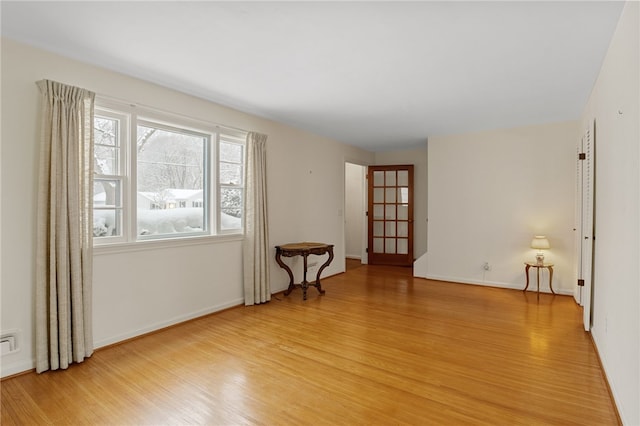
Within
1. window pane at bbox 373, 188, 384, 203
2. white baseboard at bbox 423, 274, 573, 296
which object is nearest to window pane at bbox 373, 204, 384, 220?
window pane at bbox 373, 188, 384, 203

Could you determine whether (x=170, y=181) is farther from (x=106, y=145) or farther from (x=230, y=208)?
(x=230, y=208)

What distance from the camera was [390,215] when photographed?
7152 mm

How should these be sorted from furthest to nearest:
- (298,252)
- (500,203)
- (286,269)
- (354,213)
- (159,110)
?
1. (354,213)
2. (500,203)
3. (286,269)
4. (298,252)
5. (159,110)

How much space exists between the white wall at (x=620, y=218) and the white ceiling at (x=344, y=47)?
33 centimetres

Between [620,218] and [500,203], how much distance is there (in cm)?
342

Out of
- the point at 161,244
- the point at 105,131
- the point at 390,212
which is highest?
the point at 105,131

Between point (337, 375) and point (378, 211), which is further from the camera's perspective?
point (378, 211)

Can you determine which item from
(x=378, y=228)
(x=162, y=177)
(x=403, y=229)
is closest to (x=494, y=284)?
(x=403, y=229)

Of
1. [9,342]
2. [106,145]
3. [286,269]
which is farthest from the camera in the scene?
[286,269]

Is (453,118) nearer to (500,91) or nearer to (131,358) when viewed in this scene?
(500,91)

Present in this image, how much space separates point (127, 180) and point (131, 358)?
1555 millimetres

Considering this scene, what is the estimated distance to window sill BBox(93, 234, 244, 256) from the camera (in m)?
2.99

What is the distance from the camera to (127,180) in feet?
10.4

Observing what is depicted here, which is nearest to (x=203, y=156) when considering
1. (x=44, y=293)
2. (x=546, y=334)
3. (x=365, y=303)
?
(x=44, y=293)
